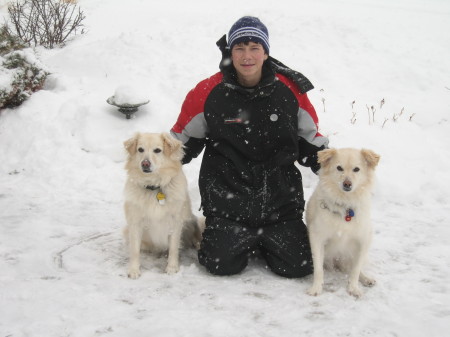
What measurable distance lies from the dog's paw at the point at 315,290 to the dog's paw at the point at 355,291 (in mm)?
221

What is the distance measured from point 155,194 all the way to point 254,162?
875 mm

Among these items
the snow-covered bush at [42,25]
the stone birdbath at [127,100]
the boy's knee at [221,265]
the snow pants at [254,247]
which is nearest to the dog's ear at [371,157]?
the snow pants at [254,247]

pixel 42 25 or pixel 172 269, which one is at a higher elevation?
pixel 42 25

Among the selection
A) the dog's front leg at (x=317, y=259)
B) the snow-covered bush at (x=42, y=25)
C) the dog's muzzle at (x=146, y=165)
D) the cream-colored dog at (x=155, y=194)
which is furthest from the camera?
the snow-covered bush at (x=42, y=25)

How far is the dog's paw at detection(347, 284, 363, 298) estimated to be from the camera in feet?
9.82

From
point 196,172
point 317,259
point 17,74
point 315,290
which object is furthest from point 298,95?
point 17,74

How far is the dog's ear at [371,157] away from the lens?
3.05m

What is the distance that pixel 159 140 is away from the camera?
3326 mm

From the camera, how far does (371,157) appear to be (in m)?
3.05

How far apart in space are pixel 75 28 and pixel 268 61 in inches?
280

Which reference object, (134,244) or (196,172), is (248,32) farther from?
(196,172)

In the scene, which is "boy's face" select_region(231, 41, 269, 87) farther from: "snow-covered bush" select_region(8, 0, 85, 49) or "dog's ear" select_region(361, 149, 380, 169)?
"snow-covered bush" select_region(8, 0, 85, 49)

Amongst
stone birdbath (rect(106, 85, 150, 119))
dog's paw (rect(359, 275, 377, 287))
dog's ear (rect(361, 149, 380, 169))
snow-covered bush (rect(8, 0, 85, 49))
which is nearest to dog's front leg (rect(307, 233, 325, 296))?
dog's paw (rect(359, 275, 377, 287))

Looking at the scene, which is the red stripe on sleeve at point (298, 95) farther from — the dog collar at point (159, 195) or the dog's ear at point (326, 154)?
the dog collar at point (159, 195)
